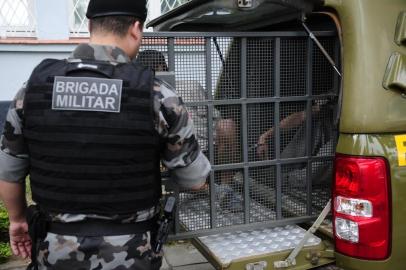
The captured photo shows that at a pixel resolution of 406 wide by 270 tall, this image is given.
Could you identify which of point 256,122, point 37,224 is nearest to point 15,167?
point 37,224

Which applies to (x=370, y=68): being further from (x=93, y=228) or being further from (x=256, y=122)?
(x=93, y=228)

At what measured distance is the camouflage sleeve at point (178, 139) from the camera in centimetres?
182

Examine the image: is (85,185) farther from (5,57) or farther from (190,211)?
(5,57)

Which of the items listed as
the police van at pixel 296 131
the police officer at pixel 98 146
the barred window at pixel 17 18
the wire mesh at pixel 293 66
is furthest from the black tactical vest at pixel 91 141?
the barred window at pixel 17 18

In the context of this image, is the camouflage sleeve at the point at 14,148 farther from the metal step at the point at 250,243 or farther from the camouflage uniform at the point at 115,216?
the metal step at the point at 250,243

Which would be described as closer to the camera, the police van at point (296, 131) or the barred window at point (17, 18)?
the police van at point (296, 131)

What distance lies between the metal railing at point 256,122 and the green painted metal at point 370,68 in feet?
1.42

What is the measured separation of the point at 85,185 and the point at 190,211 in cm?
96

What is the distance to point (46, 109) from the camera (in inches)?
70.5

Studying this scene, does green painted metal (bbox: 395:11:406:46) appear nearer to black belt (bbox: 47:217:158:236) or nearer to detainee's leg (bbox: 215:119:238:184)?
detainee's leg (bbox: 215:119:238:184)

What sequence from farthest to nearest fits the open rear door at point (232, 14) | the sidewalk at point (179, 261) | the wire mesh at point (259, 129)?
1. the sidewalk at point (179, 261)
2. the wire mesh at point (259, 129)
3. the open rear door at point (232, 14)

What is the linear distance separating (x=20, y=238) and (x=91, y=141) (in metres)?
0.67

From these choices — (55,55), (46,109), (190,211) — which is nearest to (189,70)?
(190,211)

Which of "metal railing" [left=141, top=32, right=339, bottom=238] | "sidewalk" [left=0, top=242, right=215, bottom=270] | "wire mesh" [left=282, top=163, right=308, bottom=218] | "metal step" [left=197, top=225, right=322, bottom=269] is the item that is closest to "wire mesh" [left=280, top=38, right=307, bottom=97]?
"metal railing" [left=141, top=32, right=339, bottom=238]
